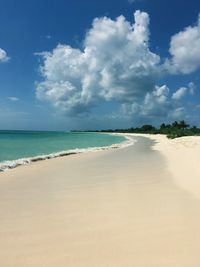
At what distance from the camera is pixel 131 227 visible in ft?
17.5

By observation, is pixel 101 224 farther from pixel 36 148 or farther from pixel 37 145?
pixel 37 145

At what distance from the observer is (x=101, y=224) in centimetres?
551

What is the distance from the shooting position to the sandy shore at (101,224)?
416cm

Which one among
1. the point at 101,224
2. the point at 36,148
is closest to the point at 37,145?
the point at 36,148

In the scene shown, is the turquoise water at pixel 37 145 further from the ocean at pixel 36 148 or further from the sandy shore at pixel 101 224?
the sandy shore at pixel 101 224

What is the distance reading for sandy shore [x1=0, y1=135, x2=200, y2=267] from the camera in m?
4.16

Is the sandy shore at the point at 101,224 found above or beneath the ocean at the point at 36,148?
above

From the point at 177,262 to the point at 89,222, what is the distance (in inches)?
82.1

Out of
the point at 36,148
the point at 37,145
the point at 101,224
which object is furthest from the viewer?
the point at 37,145

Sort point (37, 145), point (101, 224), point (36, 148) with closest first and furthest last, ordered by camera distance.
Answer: point (101, 224) < point (36, 148) < point (37, 145)

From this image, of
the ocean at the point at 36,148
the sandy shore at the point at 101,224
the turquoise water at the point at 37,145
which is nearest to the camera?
the sandy shore at the point at 101,224

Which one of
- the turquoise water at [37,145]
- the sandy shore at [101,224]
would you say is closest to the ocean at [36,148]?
the turquoise water at [37,145]

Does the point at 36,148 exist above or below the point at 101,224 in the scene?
below

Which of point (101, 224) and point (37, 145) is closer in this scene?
point (101, 224)
